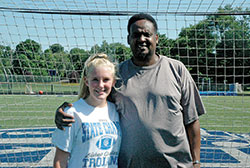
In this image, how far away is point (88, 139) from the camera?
1.72 metres

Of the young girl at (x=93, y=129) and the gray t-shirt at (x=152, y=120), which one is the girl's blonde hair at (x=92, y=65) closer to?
the young girl at (x=93, y=129)

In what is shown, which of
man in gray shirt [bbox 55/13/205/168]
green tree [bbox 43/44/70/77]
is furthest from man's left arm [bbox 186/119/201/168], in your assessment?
green tree [bbox 43/44/70/77]

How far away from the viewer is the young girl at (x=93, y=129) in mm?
1716

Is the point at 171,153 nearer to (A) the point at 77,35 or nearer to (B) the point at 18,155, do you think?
(A) the point at 77,35

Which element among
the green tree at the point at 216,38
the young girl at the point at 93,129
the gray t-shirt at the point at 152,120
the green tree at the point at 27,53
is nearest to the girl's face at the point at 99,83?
the young girl at the point at 93,129

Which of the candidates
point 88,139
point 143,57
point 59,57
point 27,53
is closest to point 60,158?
point 88,139

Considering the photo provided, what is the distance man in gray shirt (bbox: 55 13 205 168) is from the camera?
6.16ft

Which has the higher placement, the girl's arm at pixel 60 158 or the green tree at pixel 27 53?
the green tree at pixel 27 53

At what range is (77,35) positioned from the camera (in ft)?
14.7

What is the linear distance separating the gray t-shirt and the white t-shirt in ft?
0.49

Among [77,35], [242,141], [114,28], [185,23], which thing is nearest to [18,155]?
[77,35]

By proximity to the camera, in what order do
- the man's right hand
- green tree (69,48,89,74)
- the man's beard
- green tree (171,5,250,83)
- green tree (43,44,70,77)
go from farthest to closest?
green tree (171,5,250,83) → green tree (43,44,70,77) → green tree (69,48,89,74) → the man's beard → the man's right hand

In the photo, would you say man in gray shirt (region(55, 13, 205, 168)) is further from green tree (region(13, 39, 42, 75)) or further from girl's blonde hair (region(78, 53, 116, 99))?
green tree (region(13, 39, 42, 75))

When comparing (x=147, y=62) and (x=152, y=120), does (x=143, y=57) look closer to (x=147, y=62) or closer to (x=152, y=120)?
(x=147, y=62)
